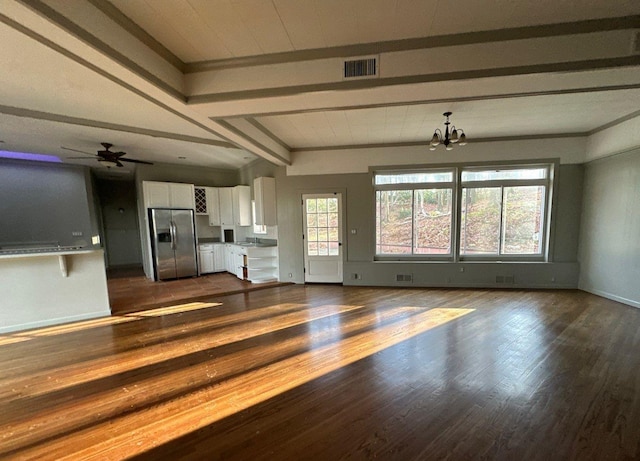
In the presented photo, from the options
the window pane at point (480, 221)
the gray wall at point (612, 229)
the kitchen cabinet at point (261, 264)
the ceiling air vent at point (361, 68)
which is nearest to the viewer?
the ceiling air vent at point (361, 68)

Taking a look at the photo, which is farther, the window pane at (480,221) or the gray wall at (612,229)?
the window pane at (480,221)

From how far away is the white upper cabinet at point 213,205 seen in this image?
22.8 feet

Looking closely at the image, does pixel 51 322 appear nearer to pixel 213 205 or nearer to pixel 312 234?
pixel 213 205

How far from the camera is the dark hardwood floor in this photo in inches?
64.4

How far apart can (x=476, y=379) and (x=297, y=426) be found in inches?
63.5

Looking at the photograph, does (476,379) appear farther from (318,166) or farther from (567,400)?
(318,166)

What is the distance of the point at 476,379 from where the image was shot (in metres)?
2.25

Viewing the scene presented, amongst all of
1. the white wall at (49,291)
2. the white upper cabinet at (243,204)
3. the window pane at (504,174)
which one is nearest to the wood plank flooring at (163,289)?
the white wall at (49,291)

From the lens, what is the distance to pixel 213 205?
7.03 metres

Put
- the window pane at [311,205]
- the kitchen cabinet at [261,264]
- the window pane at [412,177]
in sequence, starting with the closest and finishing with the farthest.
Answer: the window pane at [412,177] < the window pane at [311,205] < the kitchen cabinet at [261,264]

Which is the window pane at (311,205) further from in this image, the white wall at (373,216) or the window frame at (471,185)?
the window frame at (471,185)

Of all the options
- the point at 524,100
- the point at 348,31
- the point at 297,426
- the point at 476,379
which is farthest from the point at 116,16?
the point at 524,100

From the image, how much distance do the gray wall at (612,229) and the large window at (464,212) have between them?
2.08 feet

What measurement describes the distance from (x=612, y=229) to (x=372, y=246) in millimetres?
3997
